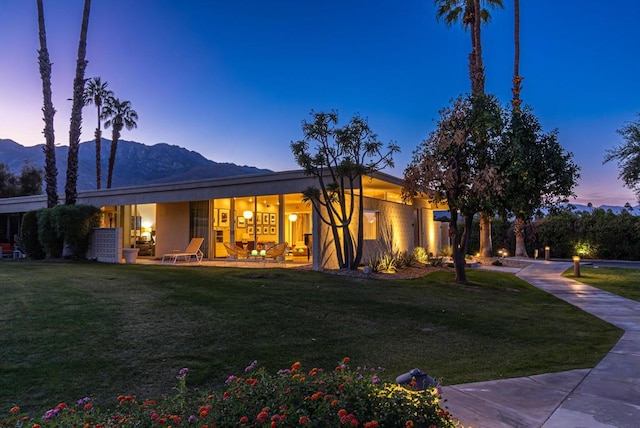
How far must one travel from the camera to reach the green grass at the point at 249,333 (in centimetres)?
410

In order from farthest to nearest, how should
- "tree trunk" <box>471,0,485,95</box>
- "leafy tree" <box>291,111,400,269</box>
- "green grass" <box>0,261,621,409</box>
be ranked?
"tree trunk" <box>471,0,485,95</box>, "leafy tree" <box>291,111,400,269</box>, "green grass" <box>0,261,621,409</box>

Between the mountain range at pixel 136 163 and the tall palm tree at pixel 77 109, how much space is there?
78493 millimetres

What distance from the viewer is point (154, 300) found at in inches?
295

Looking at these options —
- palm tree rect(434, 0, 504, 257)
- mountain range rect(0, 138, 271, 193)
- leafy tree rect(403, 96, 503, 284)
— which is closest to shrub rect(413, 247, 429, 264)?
palm tree rect(434, 0, 504, 257)

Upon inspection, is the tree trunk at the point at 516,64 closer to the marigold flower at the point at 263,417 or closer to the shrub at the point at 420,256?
the shrub at the point at 420,256

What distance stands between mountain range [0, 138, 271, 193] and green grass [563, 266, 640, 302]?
89076mm

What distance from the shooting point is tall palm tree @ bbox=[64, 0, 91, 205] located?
54.9ft

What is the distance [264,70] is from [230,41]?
2263 millimetres

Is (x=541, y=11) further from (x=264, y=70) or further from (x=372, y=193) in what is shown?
(x=264, y=70)

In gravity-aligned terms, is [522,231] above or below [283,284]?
above

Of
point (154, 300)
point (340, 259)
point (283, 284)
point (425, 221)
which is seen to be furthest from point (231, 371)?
point (425, 221)

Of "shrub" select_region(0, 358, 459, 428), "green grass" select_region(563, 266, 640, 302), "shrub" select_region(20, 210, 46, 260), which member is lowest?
"green grass" select_region(563, 266, 640, 302)

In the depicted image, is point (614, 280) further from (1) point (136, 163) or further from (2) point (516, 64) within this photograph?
(1) point (136, 163)

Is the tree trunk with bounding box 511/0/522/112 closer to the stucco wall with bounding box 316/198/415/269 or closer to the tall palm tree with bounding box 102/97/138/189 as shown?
the stucco wall with bounding box 316/198/415/269
